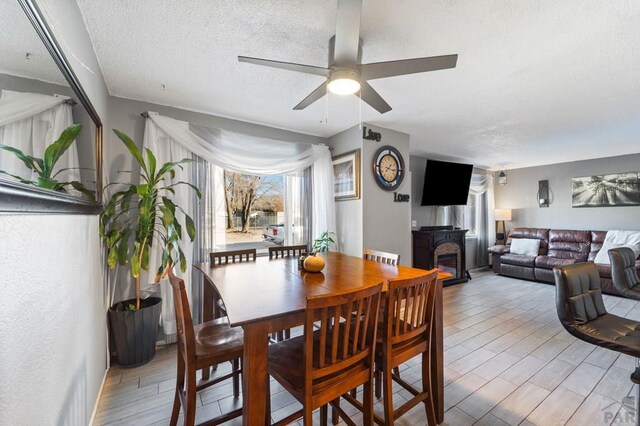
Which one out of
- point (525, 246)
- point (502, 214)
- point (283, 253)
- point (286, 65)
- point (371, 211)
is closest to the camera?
point (286, 65)

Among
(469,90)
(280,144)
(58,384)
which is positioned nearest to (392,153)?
(469,90)

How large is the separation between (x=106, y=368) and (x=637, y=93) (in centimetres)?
545

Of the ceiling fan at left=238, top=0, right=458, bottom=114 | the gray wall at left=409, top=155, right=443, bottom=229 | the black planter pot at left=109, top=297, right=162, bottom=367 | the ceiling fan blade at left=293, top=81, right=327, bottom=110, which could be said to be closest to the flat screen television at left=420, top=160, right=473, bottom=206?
the gray wall at left=409, top=155, right=443, bottom=229

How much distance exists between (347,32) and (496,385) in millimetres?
2698

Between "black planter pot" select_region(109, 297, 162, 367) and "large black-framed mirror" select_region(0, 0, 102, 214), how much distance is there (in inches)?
49.6

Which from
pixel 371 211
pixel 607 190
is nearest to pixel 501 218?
pixel 607 190

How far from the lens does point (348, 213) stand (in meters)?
3.70

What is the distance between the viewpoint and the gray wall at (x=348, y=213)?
11.5 feet

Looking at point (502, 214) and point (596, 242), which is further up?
point (502, 214)

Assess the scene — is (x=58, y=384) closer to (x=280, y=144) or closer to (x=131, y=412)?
(x=131, y=412)

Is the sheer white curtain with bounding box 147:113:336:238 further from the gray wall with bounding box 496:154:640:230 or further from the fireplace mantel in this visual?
the gray wall with bounding box 496:154:640:230

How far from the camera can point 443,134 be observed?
394 centimetres

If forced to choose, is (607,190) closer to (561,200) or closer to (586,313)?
(561,200)

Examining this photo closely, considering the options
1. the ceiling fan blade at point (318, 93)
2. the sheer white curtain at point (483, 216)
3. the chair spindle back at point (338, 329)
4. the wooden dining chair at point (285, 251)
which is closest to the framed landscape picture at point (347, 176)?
the wooden dining chair at point (285, 251)
